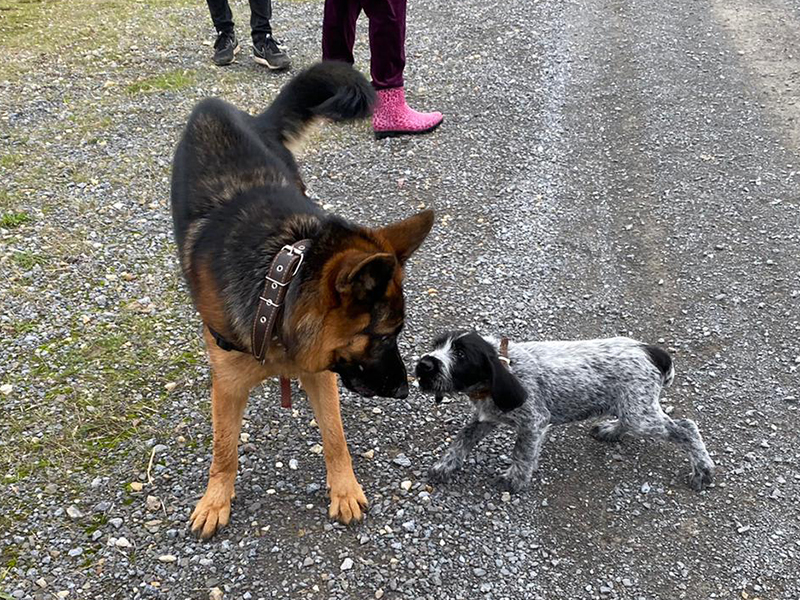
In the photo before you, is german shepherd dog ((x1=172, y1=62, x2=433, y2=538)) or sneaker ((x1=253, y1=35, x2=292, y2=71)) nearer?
german shepherd dog ((x1=172, y1=62, x2=433, y2=538))

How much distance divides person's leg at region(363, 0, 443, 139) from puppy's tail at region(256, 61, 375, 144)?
168cm

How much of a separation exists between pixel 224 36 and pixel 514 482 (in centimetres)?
742

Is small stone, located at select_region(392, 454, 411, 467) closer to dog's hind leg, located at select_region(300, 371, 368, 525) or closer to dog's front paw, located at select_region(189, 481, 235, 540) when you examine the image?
dog's hind leg, located at select_region(300, 371, 368, 525)

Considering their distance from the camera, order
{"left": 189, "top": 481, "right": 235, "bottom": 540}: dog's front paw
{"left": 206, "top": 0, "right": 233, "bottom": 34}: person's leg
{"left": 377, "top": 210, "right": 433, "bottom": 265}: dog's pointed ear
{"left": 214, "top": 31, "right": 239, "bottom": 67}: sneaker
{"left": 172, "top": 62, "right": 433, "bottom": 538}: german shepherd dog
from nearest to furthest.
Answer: {"left": 172, "top": 62, "right": 433, "bottom": 538}: german shepherd dog < {"left": 377, "top": 210, "right": 433, "bottom": 265}: dog's pointed ear < {"left": 189, "top": 481, "right": 235, "bottom": 540}: dog's front paw < {"left": 206, "top": 0, "right": 233, "bottom": 34}: person's leg < {"left": 214, "top": 31, "right": 239, "bottom": 67}: sneaker

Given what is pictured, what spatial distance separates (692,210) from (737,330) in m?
1.58

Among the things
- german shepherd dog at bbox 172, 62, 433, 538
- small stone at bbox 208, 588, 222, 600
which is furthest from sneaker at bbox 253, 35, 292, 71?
small stone at bbox 208, 588, 222, 600

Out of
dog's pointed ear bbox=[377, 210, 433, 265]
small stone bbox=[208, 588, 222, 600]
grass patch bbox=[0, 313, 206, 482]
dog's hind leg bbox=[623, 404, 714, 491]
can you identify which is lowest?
grass patch bbox=[0, 313, 206, 482]

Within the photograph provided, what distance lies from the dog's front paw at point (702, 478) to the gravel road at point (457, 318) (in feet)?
0.28

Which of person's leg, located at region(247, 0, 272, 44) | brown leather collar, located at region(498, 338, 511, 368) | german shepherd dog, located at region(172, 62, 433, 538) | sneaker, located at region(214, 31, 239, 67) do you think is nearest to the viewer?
german shepherd dog, located at region(172, 62, 433, 538)

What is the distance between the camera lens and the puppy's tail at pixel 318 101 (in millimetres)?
4406

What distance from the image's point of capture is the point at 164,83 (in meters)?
8.52

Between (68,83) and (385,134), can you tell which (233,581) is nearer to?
(385,134)

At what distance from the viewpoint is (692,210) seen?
5.90 m

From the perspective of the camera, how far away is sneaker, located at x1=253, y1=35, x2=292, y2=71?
859cm
